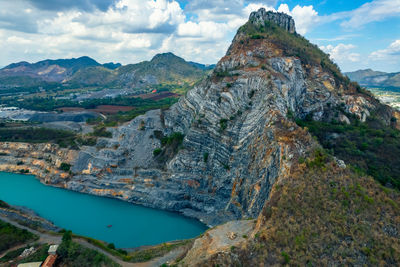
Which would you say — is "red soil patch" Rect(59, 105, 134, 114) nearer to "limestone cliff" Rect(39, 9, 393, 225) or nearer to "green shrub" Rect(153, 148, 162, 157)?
"limestone cliff" Rect(39, 9, 393, 225)

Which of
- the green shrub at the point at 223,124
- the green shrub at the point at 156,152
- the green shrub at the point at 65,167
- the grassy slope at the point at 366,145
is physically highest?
the green shrub at the point at 223,124

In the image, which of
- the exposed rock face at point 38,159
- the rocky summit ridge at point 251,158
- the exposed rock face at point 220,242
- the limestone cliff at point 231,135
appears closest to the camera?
the exposed rock face at point 220,242

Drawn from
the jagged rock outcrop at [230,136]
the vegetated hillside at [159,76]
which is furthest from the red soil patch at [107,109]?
the vegetated hillside at [159,76]

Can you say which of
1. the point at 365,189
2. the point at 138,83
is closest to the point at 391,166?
the point at 365,189

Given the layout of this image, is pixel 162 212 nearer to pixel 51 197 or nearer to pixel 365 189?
pixel 51 197

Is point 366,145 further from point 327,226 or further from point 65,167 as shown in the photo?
point 65,167

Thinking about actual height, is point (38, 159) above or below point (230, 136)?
below

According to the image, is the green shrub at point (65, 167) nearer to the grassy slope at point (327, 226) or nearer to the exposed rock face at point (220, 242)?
the exposed rock face at point (220, 242)

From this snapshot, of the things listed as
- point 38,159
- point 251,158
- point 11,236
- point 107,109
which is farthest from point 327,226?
point 107,109
